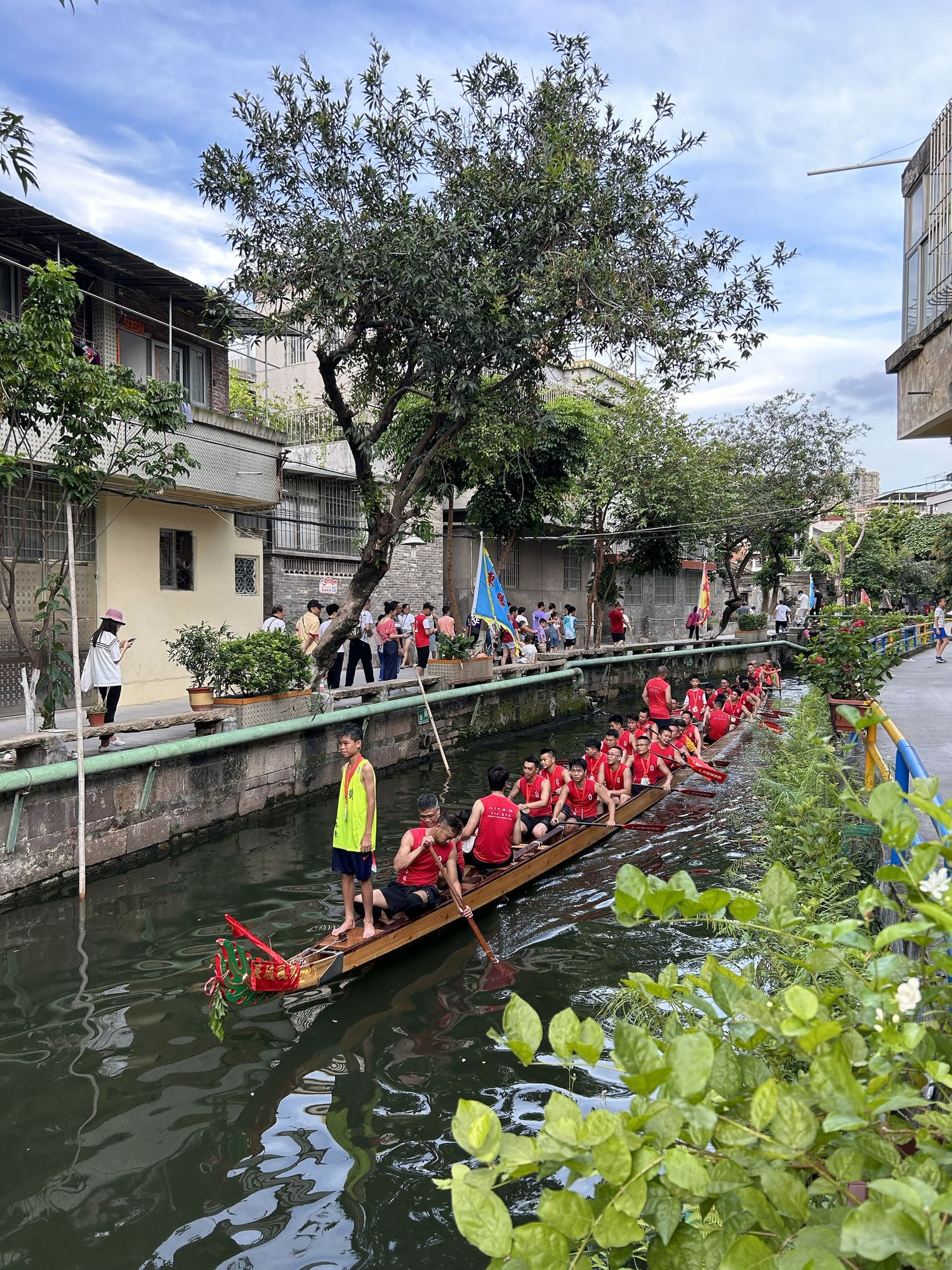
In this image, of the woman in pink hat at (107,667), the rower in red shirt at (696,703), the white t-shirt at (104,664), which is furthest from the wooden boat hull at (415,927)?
the rower in red shirt at (696,703)

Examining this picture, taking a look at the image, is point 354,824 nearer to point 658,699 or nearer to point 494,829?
point 494,829

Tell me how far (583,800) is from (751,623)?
26.8 meters

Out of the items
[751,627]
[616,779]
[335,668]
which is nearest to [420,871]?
[616,779]

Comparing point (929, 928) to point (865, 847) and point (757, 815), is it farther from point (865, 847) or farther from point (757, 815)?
point (757, 815)

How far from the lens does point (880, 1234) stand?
4.67ft

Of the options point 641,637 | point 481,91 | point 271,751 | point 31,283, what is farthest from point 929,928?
point 641,637

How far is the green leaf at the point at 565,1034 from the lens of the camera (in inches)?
73.8

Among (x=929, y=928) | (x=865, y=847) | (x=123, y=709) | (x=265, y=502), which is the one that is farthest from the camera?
(x=265, y=502)

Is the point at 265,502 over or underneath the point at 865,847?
over

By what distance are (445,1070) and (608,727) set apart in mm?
15774

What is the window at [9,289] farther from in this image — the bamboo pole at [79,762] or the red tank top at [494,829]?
the red tank top at [494,829]

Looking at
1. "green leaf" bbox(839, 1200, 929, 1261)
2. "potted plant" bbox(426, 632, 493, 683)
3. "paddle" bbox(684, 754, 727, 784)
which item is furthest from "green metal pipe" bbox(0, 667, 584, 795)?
"green leaf" bbox(839, 1200, 929, 1261)

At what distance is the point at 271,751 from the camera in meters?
12.4

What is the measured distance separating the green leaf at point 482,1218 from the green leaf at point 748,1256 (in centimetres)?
38
